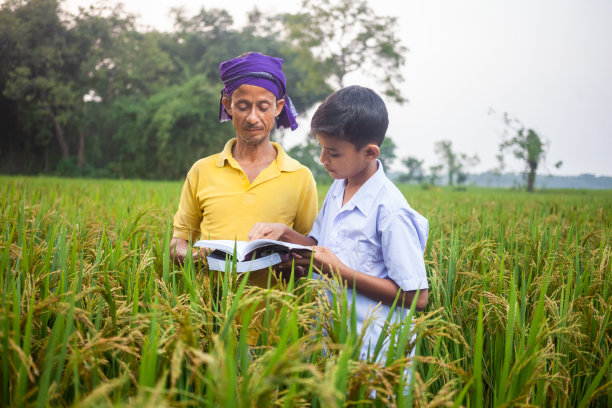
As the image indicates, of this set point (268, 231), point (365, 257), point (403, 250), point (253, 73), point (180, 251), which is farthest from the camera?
point (180, 251)

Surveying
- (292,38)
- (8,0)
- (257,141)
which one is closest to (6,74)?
(8,0)

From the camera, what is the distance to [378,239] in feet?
4.57

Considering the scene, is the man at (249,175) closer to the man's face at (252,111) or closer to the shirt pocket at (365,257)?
the man's face at (252,111)

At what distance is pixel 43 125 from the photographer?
23922 millimetres

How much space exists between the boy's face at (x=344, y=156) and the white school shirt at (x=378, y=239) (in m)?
0.07

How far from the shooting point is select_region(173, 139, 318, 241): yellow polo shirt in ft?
5.99

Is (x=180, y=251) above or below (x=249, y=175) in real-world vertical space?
below

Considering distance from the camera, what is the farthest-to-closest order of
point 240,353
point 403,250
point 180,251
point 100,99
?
point 100,99 < point 180,251 < point 403,250 < point 240,353

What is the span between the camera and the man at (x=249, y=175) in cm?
179

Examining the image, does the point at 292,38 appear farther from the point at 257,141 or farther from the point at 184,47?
the point at 257,141

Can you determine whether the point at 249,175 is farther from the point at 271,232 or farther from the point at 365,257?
the point at 365,257

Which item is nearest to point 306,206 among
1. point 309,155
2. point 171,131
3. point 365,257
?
point 365,257

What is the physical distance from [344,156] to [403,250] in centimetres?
44

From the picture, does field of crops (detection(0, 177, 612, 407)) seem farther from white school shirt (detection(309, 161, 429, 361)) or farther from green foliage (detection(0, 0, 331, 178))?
green foliage (detection(0, 0, 331, 178))
